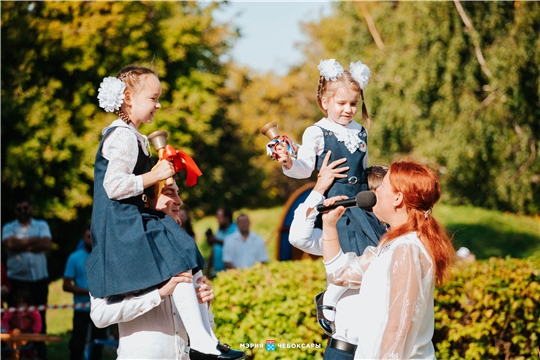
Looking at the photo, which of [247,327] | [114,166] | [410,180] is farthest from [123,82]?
[247,327]

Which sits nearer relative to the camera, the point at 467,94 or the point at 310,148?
the point at 310,148

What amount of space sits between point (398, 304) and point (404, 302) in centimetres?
3

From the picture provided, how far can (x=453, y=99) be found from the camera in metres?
18.0

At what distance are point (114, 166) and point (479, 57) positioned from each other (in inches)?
633

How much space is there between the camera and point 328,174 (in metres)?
3.86

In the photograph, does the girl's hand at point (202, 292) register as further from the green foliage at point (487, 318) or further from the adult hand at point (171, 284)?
the green foliage at point (487, 318)

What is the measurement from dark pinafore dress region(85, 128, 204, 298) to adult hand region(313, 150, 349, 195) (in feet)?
2.80

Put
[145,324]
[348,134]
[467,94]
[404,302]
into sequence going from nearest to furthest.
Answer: [404,302], [145,324], [348,134], [467,94]

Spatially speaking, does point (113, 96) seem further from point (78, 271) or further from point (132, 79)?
point (78, 271)

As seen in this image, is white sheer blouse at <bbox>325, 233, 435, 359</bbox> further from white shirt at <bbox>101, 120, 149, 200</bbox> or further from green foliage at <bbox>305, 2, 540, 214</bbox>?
green foliage at <bbox>305, 2, 540, 214</bbox>

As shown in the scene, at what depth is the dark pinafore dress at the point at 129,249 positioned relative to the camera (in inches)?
129

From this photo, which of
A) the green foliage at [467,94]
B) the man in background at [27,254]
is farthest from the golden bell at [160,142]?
the green foliage at [467,94]

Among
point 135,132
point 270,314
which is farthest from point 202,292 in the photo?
point 270,314

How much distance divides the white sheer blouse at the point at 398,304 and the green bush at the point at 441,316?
2.87 m
